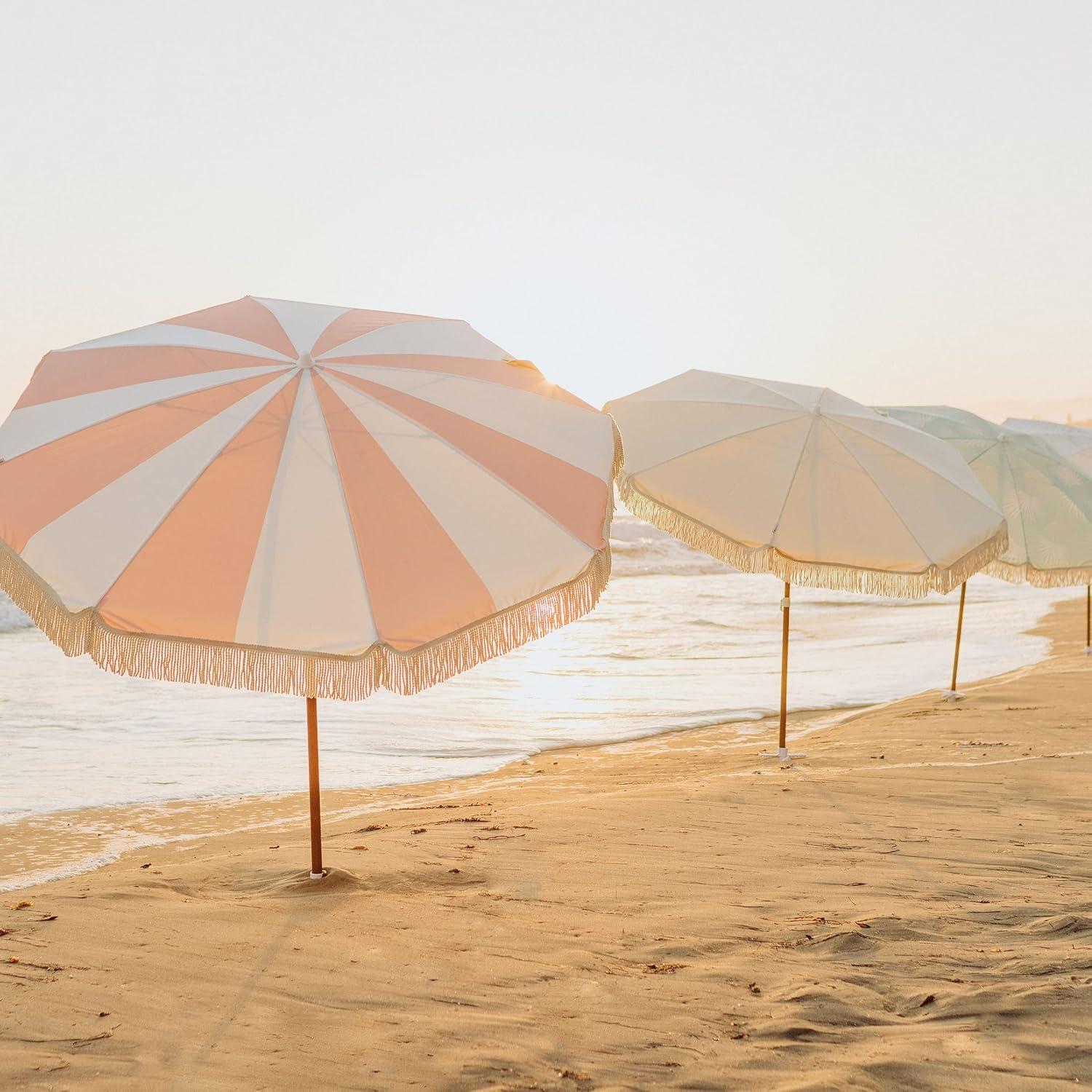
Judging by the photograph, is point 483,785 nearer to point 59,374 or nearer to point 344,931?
point 344,931

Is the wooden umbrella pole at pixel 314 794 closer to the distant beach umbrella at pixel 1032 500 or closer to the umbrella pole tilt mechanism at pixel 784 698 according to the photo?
the umbrella pole tilt mechanism at pixel 784 698

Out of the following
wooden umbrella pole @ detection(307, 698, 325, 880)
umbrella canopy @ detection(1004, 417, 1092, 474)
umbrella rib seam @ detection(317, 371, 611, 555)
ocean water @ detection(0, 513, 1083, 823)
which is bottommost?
ocean water @ detection(0, 513, 1083, 823)

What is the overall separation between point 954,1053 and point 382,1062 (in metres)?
1.59

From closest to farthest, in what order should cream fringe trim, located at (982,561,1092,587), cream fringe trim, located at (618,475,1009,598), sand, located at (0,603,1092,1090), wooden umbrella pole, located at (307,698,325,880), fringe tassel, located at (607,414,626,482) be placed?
sand, located at (0,603,1092,1090) → fringe tassel, located at (607,414,626,482) → wooden umbrella pole, located at (307,698,325,880) → cream fringe trim, located at (618,475,1009,598) → cream fringe trim, located at (982,561,1092,587)

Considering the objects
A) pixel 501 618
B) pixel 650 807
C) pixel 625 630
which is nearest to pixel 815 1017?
pixel 501 618

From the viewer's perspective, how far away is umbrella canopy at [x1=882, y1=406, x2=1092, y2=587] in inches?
437

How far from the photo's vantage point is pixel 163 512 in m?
3.75

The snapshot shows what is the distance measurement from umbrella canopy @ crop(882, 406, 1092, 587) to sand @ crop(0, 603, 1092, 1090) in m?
5.05

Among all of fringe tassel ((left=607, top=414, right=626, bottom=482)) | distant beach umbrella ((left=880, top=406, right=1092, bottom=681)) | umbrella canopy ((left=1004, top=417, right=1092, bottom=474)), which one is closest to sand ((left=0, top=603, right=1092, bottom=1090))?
fringe tassel ((left=607, top=414, right=626, bottom=482))

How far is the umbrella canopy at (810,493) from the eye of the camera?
7363mm

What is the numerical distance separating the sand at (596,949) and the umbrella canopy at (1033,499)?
505 cm

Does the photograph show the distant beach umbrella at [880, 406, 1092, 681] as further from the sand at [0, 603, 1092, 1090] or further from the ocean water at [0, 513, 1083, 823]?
the sand at [0, 603, 1092, 1090]

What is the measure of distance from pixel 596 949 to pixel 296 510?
1.92 meters

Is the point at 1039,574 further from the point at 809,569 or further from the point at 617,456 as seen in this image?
the point at 617,456
